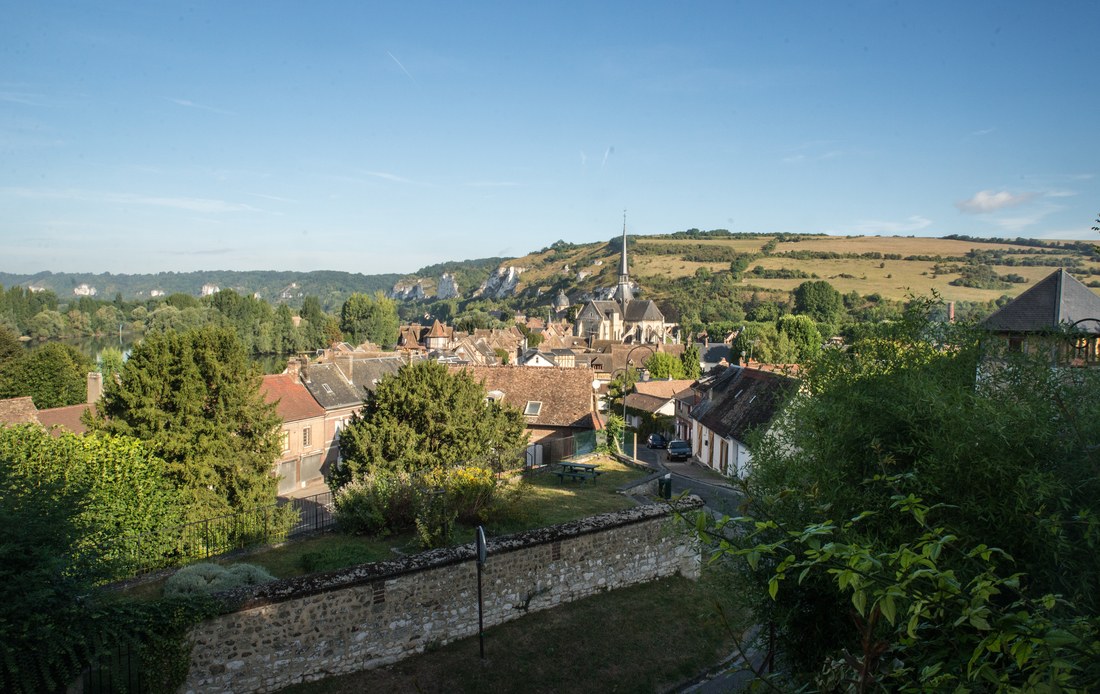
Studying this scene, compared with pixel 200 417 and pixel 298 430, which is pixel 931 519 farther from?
pixel 298 430

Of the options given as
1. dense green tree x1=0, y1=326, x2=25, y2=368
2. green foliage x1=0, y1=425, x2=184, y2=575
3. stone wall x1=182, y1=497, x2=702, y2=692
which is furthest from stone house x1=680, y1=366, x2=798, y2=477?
dense green tree x1=0, y1=326, x2=25, y2=368

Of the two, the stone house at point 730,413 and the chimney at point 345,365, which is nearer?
the stone house at point 730,413

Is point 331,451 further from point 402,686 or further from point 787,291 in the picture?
point 787,291

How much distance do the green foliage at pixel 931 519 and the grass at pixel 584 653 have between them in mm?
2114

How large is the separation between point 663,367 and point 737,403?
27847 mm

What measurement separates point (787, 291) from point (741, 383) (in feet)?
408

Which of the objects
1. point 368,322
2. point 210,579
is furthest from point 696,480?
point 368,322

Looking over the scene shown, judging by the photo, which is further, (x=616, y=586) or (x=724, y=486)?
(x=724, y=486)

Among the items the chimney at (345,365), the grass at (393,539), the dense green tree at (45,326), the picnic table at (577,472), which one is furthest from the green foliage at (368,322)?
the grass at (393,539)

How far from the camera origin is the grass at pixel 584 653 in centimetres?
935

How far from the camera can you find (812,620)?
312 inches

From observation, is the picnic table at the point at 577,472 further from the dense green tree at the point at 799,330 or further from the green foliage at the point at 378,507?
the dense green tree at the point at 799,330

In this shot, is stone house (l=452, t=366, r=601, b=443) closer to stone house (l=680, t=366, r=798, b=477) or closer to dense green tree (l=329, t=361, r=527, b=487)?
stone house (l=680, t=366, r=798, b=477)

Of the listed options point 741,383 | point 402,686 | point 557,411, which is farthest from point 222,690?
point 741,383
